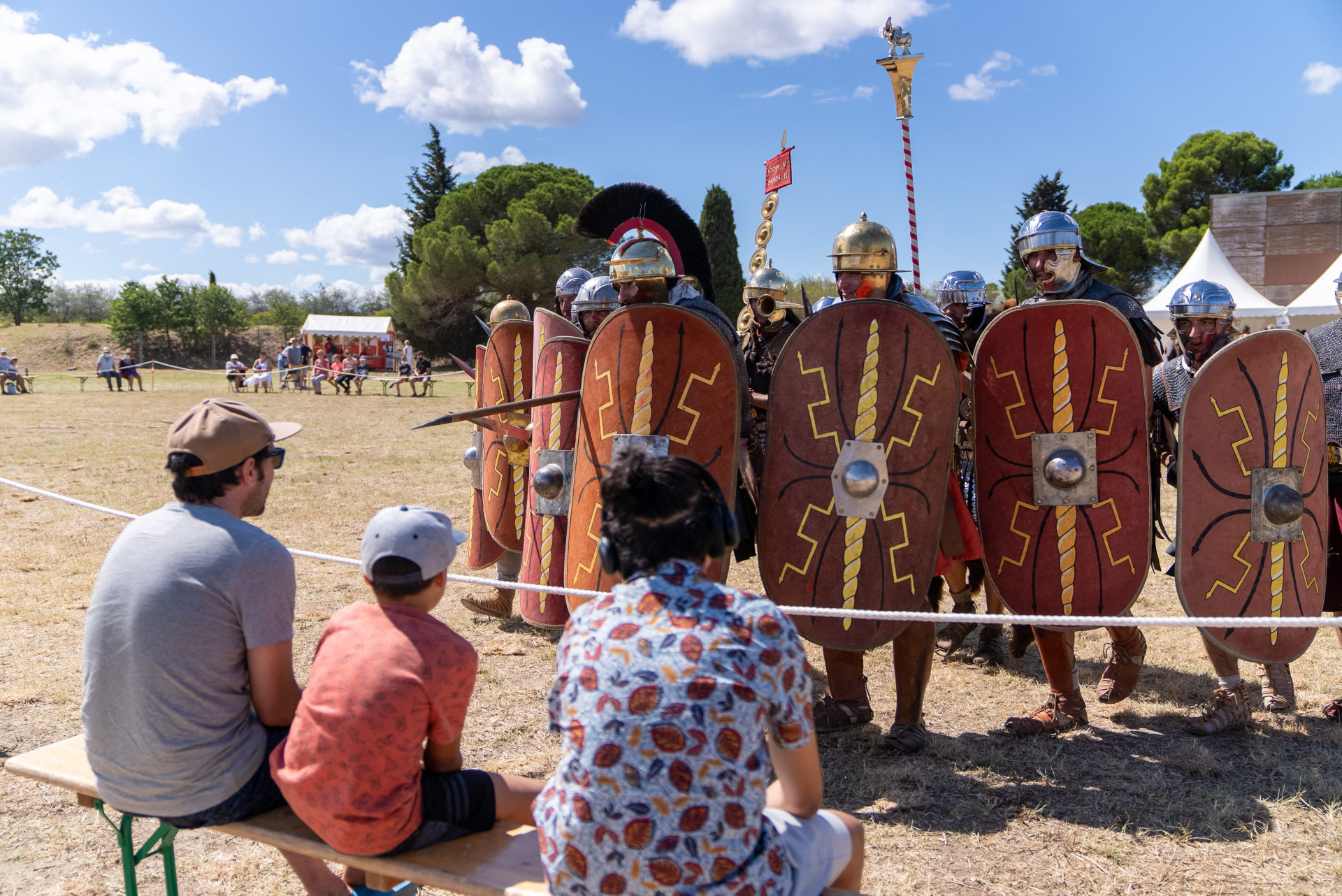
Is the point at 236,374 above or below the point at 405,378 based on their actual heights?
above

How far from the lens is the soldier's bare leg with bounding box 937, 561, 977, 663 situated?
13.5ft

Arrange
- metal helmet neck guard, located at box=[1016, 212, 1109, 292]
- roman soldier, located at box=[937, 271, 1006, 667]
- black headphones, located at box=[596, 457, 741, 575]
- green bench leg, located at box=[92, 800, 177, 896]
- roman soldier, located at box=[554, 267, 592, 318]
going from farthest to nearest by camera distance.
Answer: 1. roman soldier, located at box=[554, 267, 592, 318]
2. roman soldier, located at box=[937, 271, 1006, 667]
3. metal helmet neck guard, located at box=[1016, 212, 1109, 292]
4. green bench leg, located at box=[92, 800, 177, 896]
5. black headphones, located at box=[596, 457, 741, 575]

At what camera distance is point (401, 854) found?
168 centimetres

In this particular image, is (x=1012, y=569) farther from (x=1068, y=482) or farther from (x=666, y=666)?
(x=666, y=666)

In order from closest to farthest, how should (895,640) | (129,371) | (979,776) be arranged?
(979,776)
(895,640)
(129,371)

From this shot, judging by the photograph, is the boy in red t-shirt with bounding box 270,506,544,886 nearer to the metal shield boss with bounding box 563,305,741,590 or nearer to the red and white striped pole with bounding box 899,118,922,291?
the metal shield boss with bounding box 563,305,741,590

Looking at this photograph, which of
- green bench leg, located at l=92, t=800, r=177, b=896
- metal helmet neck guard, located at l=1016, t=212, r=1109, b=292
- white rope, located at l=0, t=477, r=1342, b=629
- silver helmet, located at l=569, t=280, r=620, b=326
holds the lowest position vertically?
green bench leg, located at l=92, t=800, r=177, b=896

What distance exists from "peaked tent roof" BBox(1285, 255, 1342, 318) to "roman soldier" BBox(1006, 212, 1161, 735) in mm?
11273

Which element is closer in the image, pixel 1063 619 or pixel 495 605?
pixel 1063 619

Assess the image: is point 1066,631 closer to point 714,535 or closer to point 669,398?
point 669,398

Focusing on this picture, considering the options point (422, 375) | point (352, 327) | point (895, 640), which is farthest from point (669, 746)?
point (352, 327)

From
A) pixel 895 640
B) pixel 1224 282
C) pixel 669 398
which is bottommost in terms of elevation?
pixel 895 640

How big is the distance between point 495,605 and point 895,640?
229 cm

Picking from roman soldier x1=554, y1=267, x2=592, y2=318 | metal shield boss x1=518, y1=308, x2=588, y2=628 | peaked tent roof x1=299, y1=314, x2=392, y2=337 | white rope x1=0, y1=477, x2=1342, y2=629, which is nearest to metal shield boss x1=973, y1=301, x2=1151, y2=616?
white rope x1=0, y1=477, x2=1342, y2=629
